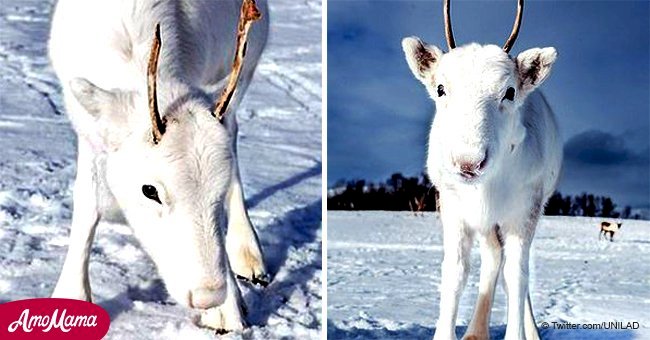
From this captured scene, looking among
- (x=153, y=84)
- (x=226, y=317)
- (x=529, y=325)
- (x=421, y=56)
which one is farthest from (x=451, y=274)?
(x=153, y=84)

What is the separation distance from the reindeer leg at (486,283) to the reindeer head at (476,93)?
26 centimetres

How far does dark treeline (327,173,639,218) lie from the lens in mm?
1866

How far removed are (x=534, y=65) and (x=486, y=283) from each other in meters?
0.46

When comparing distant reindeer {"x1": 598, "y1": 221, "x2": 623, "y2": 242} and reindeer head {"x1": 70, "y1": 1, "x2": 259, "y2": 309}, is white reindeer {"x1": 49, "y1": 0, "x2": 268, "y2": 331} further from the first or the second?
distant reindeer {"x1": 598, "y1": 221, "x2": 623, "y2": 242}

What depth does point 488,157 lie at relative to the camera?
57.5 inches

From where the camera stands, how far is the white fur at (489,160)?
59.4 inches

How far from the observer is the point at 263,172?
2979 mm

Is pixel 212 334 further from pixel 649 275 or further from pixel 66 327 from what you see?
pixel 649 275

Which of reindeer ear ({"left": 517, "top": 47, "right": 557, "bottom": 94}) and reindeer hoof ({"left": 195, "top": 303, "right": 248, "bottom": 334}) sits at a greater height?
reindeer ear ({"left": 517, "top": 47, "right": 557, "bottom": 94})

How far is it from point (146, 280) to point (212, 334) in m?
0.24

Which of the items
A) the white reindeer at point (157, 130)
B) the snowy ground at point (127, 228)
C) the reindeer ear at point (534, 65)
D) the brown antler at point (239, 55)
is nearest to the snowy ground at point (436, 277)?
the snowy ground at point (127, 228)

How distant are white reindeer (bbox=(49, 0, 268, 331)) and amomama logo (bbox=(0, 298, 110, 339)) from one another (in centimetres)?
8

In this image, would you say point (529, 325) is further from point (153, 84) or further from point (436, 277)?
point (153, 84)

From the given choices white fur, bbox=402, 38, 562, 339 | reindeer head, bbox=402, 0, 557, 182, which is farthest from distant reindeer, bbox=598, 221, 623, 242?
reindeer head, bbox=402, 0, 557, 182
